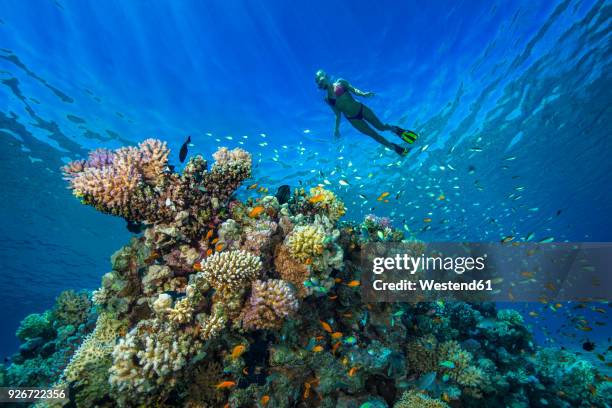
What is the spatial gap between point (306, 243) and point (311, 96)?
15.6 m

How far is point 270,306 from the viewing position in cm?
428

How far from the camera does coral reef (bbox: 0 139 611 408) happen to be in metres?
4.13

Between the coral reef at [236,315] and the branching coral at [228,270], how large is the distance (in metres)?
0.02

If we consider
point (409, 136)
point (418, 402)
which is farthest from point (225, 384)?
point (409, 136)

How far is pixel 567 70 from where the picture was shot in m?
16.8

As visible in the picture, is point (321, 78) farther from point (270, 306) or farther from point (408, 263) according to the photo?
point (270, 306)

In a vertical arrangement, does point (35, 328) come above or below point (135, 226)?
below

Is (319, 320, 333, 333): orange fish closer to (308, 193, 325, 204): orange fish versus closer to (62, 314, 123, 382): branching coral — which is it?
(308, 193, 325, 204): orange fish

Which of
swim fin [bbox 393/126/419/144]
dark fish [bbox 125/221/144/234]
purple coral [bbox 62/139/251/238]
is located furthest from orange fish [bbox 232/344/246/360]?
swim fin [bbox 393/126/419/144]

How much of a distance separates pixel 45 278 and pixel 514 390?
55.1 meters

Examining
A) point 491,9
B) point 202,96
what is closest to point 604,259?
point 491,9

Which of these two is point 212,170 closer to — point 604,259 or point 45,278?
point 45,278

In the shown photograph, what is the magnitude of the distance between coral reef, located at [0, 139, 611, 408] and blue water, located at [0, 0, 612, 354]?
900 cm

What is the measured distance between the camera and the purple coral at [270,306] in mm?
4219
